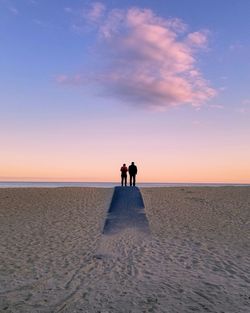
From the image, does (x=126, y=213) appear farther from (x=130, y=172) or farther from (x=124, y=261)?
(x=130, y=172)

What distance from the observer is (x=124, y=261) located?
12141 millimetres

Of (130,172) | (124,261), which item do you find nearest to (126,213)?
(124,261)

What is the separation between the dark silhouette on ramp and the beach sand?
0.44 metres

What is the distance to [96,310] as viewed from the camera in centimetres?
793

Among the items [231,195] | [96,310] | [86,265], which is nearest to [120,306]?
[96,310]

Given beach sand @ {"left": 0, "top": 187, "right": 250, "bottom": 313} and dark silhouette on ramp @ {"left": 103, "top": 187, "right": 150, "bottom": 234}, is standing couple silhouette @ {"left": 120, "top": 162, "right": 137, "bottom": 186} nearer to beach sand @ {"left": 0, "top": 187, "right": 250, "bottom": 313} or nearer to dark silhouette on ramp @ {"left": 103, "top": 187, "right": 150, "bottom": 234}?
dark silhouette on ramp @ {"left": 103, "top": 187, "right": 150, "bottom": 234}

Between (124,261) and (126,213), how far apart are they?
8.77m

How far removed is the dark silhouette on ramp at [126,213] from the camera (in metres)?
17.9

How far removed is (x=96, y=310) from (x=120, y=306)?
0.57 meters

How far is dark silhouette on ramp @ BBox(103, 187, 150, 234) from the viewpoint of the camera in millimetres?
17906

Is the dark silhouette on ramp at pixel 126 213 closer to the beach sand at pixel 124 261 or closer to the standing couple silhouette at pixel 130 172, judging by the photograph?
the beach sand at pixel 124 261

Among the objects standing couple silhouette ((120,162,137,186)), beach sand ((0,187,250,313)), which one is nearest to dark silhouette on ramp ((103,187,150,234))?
beach sand ((0,187,250,313))

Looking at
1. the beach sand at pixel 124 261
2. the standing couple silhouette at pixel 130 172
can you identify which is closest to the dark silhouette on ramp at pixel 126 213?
the beach sand at pixel 124 261

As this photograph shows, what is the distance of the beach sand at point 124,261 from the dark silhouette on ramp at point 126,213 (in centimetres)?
44
